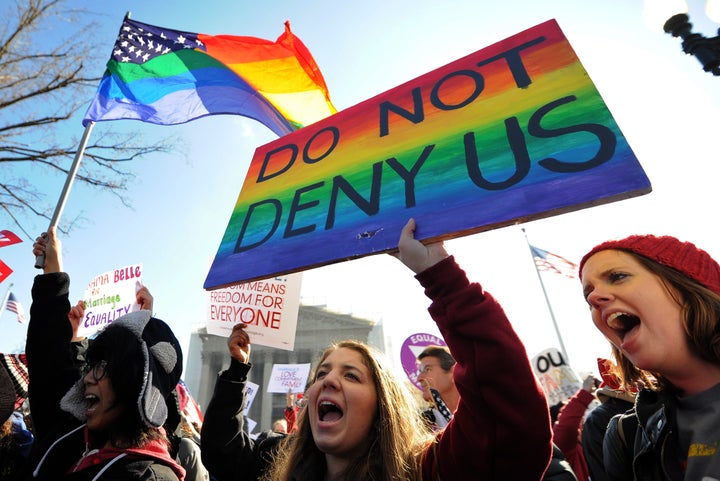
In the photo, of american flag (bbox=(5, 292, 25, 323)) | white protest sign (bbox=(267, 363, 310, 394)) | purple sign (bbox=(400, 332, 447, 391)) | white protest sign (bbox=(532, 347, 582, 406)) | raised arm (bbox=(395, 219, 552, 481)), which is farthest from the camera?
american flag (bbox=(5, 292, 25, 323))

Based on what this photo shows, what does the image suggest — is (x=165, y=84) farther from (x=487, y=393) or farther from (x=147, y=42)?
(x=487, y=393)

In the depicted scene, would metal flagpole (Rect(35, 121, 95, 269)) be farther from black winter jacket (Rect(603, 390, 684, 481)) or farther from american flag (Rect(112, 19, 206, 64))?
black winter jacket (Rect(603, 390, 684, 481))

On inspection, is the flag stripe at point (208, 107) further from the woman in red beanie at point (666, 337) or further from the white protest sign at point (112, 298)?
the woman in red beanie at point (666, 337)

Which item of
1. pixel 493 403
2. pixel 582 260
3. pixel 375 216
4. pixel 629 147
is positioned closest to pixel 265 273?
pixel 375 216

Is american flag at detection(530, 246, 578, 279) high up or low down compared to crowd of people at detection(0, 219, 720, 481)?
up

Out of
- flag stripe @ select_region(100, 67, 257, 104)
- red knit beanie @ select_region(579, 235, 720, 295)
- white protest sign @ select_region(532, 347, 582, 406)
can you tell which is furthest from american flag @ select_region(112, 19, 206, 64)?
white protest sign @ select_region(532, 347, 582, 406)

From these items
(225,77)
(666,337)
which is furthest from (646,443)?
(225,77)

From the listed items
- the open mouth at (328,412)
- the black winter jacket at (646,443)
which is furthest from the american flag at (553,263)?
the open mouth at (328,412)

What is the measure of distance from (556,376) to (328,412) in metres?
6.78

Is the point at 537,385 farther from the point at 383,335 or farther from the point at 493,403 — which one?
the point at 383,335

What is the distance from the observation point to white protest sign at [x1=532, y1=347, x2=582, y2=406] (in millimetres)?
6715

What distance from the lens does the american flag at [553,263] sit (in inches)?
347

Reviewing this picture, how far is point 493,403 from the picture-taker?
1.13 metres

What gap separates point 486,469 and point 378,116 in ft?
5.65
